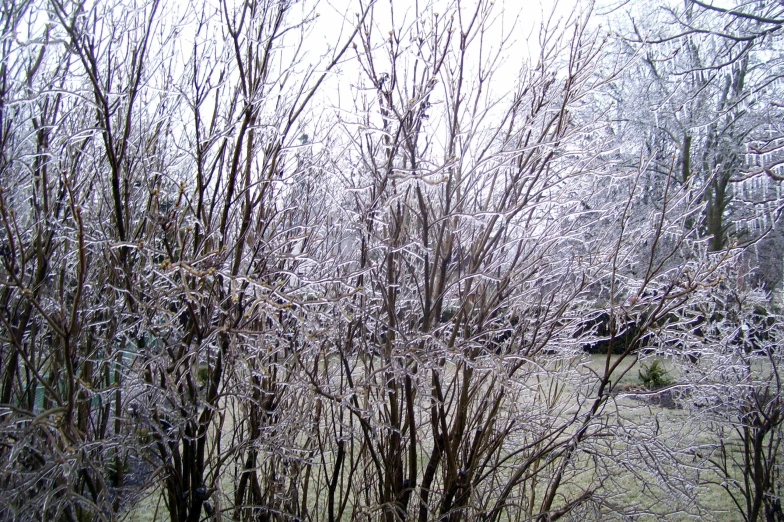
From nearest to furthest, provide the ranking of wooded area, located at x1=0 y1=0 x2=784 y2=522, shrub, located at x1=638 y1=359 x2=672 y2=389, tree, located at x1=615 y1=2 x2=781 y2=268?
wooded area, located at x1=0 y1=0 x2=784 y2=522, tree, located at x1=615 y1=2 x2=781 y2=268, shrub, located at x1=638 y1=359 x2=672 y2=389

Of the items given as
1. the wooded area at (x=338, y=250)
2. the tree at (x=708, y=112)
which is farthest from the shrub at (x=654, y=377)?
the wooded area at (x=338, y=250)

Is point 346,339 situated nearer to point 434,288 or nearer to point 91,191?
point 434,288

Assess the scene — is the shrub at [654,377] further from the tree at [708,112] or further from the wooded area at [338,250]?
the wooded area at [338,250]

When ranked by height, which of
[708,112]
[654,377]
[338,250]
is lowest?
[654,377]

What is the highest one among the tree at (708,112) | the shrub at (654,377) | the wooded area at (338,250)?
the tree at (708,112)

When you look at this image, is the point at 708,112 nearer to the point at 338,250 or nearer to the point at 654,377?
the point at 654,377

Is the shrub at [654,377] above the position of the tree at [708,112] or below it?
below

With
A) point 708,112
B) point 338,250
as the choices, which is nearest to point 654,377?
point 708,112

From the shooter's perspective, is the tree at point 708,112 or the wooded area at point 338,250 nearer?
the wooded area at point 338,250

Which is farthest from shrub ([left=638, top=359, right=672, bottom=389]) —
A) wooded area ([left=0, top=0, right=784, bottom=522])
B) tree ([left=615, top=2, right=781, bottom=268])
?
wooded area ([left=0, top=0, right=784, bottom=522])

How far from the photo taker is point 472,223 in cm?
304

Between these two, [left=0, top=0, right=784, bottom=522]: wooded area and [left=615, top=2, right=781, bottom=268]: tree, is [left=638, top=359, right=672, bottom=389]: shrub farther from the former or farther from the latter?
[left=0, top=0, right=784, bottom=522]: wooded area

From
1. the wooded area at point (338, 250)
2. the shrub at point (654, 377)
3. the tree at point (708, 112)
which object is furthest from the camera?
the shrub at point (654, 377)

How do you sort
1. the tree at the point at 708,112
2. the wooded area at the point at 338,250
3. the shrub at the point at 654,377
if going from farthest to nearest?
1. the shrub at the point at 654,377
2. the tree at the point at 708,112
3. the wooded area at the point at 338,250
